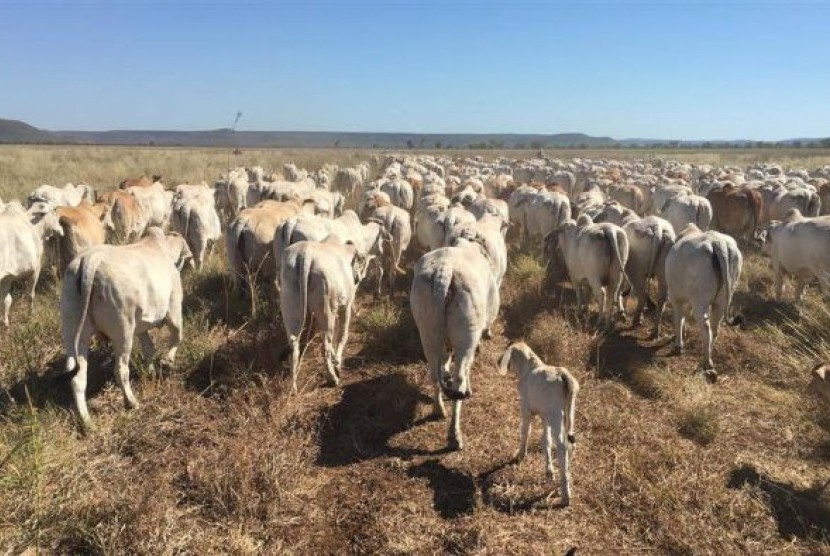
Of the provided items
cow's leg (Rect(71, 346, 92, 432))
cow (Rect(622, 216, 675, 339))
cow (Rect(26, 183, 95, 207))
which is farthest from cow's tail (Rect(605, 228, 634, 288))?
cow (Rect(26, 183, 95, 207))

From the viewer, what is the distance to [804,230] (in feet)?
34.2

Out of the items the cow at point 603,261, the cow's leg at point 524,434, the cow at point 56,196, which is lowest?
the cow's leg at point 524,434

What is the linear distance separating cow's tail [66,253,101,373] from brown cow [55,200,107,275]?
5.03m

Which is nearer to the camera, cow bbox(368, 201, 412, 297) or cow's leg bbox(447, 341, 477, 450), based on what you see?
cow's leg bbox(447, 341, 477, 450)

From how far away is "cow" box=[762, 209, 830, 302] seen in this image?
10.0 metres

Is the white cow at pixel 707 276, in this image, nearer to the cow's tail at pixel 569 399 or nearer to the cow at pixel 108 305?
the cow's tail at pixel 569 399

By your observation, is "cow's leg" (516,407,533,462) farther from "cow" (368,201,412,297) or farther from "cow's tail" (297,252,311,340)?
"cow" (368,201,412,297)

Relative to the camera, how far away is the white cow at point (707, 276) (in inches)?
311

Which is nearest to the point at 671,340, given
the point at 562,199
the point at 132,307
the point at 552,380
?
the point at 552,380

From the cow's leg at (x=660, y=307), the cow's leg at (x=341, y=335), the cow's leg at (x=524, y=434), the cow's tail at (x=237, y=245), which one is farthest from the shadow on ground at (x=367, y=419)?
the cow's leg at (x=660, y=307)

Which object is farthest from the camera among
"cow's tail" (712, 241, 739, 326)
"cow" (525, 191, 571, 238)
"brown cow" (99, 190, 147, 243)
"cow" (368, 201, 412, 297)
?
"cow" (525, 191, 571, 238)

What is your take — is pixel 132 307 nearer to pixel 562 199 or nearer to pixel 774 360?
pixel 774 360

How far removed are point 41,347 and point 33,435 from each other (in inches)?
124

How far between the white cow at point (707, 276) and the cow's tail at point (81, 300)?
752 cm
